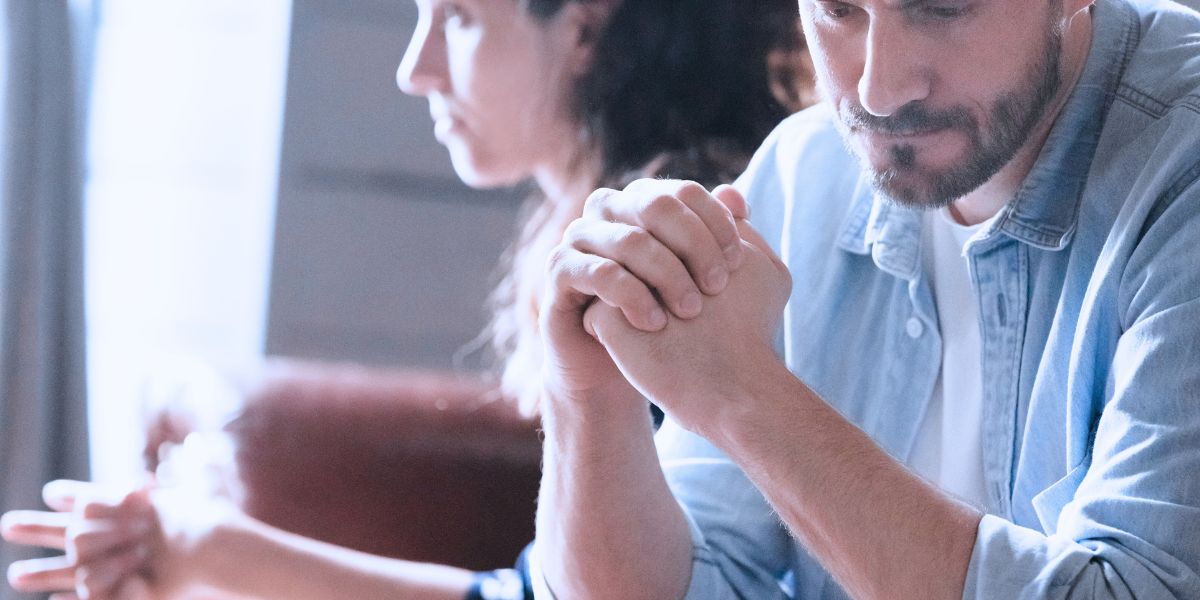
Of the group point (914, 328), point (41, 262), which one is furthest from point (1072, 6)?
point (41, 262)

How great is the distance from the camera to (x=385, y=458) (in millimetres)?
1369

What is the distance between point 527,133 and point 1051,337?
62 centimetres

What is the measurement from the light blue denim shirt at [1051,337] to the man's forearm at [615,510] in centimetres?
4

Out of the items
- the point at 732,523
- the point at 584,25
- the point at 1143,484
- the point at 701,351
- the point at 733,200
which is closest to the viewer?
A: the point at 1143,484

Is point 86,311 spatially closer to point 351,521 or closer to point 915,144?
point 351,521

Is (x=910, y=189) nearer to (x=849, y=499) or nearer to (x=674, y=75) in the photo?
(x=849, y=499)

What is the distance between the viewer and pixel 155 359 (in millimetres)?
1401

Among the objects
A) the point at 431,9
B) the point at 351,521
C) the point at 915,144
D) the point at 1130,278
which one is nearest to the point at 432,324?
the point at 351,521

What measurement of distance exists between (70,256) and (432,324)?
1.38 feet

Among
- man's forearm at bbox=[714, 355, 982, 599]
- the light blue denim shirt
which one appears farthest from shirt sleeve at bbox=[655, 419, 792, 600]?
man's forearm at bbox=[714, 355, 982, 599]

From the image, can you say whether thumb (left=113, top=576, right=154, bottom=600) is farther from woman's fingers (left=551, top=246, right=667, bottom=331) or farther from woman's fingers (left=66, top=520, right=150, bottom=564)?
woman's fingers (left=551, top=246, right=667, bottom=331)

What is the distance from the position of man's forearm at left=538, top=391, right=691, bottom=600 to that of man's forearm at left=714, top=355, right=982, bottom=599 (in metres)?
0.18

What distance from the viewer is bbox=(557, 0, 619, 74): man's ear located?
1.32 meters

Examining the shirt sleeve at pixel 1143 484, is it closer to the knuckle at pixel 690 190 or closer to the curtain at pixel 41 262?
the knuckle at pixel 690 190
